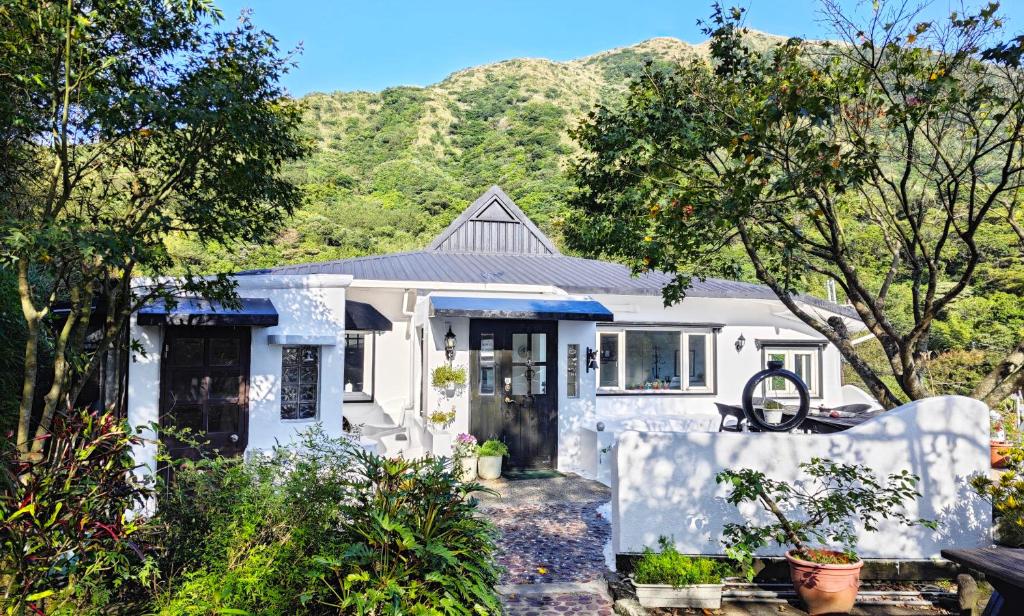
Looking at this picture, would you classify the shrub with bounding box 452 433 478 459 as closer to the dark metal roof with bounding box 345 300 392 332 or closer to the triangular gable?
the dark metal roof with bounding box 345 300 392 332

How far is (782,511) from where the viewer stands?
6.22 m

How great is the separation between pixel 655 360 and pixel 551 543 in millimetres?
7300

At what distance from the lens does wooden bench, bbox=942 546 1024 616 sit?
420 cm

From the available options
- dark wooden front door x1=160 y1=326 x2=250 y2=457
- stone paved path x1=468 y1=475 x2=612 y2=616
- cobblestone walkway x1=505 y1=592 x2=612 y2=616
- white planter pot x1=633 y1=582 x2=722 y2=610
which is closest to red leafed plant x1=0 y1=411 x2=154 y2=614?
cobblestone walkway x1=505 y1=592 x2=612 y2=616

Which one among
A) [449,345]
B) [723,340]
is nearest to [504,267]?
[449,345]

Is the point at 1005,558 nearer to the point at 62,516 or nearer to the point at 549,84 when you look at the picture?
the point at 62,516

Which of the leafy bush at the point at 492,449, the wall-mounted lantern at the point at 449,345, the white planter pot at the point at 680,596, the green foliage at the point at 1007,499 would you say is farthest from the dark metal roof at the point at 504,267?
the white planter pot at the point at 680,596

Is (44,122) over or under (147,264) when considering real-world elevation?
over

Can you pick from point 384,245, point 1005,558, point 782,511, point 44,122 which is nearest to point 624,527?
point 782,511

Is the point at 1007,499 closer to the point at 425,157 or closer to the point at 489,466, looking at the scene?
the point at 489,466

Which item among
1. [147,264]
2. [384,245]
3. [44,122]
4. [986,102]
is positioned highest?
[384,245]

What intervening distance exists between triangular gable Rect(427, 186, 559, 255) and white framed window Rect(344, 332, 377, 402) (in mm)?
4035

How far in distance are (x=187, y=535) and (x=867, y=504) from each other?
5.61 m

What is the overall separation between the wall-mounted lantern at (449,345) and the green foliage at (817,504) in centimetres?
573
